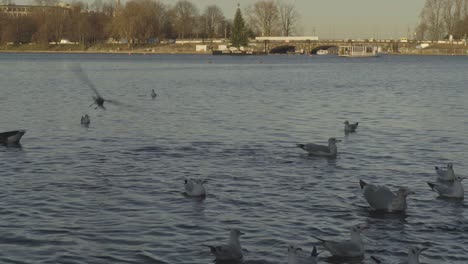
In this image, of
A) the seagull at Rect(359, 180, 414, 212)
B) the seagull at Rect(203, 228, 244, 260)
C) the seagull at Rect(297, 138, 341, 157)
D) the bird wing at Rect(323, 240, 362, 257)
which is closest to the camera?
the seagull at Rect(203, 228, 244, 260)

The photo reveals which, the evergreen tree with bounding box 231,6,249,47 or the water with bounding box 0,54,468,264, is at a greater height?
the evergreen tree with bounding box 231,6,249,47

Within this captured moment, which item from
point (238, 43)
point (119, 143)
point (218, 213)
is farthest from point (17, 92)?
point (238, 43)

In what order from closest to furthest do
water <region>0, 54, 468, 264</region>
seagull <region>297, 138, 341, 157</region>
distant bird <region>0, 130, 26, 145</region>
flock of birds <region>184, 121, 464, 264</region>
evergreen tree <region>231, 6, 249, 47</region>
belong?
flock of birds <region>184, 121, 464, 264</region>
water <region>0, 54, 468, 264</region>
seagull <region>297, 138, 341, 157</region>
distant bird <region>0, 130, 26, 145</region>
evergreen tree <region>231, 6, 249, 47</region>

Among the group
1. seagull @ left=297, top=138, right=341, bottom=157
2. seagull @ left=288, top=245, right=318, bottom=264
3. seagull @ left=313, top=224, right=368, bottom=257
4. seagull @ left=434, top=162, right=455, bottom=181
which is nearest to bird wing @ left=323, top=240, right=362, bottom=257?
seagull @ left=313, top=224, right=368, bottom=257

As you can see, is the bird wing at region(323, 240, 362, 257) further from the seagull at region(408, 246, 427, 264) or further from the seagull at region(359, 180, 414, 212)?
the seagull at region(359, 180, 414, 212)

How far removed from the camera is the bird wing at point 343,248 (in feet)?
44.1

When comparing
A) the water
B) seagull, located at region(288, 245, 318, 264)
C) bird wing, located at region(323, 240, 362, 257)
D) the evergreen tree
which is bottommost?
the water

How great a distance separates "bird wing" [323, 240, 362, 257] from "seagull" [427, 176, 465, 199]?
5.57 metres

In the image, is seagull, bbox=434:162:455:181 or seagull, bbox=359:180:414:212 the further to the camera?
seagull, bbox=434:162:455:181

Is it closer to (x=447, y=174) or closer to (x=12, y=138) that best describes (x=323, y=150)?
(x=447, y=174)

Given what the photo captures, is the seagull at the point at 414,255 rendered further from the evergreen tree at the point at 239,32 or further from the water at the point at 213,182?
the evergreen tree at the point at 239,32

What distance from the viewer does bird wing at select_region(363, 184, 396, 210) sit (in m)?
16.7

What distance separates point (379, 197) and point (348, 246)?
11.6ft

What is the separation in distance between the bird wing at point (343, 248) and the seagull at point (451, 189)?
5.57 meters
